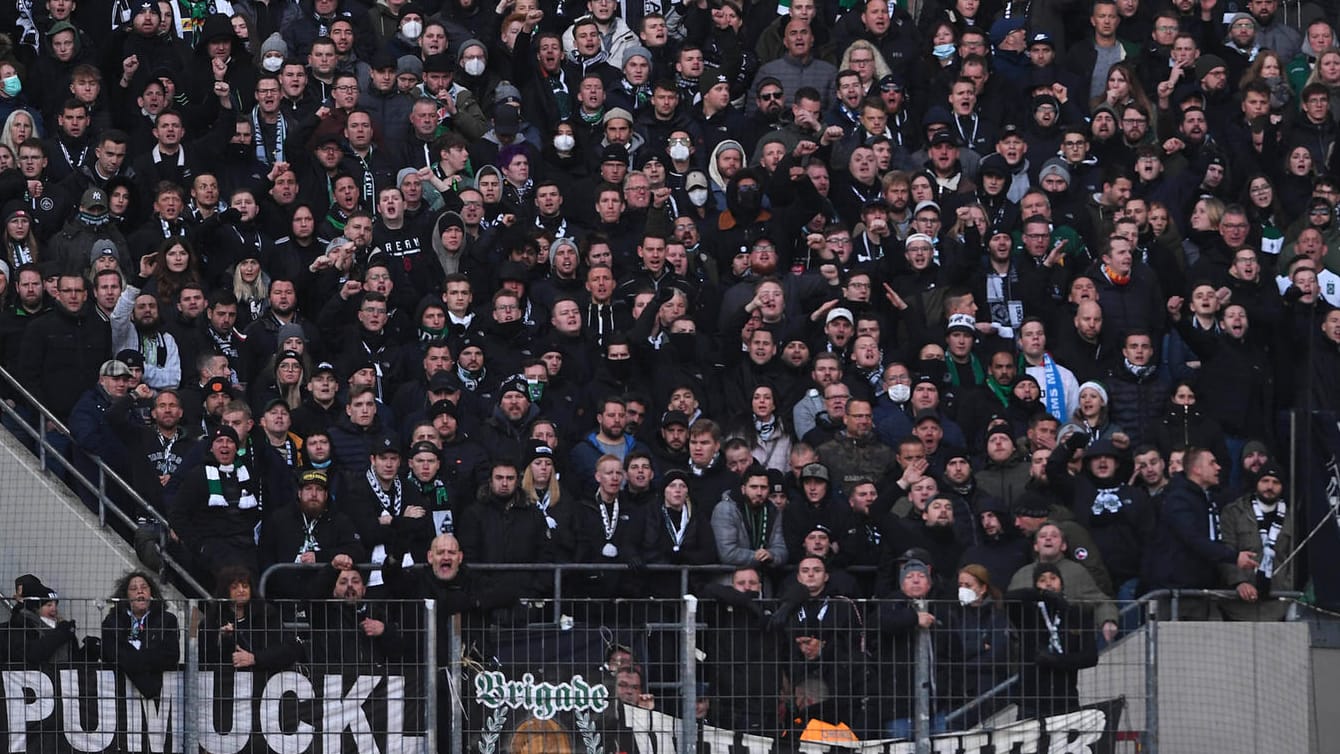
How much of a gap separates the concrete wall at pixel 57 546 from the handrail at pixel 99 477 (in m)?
0.17

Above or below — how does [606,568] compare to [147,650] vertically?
above

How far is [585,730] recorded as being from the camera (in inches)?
606

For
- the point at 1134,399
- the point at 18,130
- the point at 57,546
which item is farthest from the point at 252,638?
the point at 1134,399

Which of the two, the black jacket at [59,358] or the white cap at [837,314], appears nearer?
the black jacket at [59,358]

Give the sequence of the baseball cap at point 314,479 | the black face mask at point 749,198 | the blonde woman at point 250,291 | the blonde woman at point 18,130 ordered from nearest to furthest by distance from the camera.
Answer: the baseball cap at point 314,479, the blonde woman at point 250,291, the blonde woman at point 18,130, the black face mask at point 749,198

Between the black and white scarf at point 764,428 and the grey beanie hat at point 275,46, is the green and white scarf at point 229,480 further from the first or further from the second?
the grey beanie hat at point 275,46

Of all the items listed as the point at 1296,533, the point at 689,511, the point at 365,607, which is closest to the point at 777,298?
the point at 689,511

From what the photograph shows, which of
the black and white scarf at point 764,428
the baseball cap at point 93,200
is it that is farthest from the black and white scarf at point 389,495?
the baseball cap at point 93,200

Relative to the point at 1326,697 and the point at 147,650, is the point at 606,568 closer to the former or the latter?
the point at 147,650

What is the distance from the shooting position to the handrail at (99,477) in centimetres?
1877

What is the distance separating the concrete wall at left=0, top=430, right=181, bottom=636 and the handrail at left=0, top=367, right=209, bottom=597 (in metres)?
0.17

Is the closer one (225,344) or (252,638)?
(252,638)

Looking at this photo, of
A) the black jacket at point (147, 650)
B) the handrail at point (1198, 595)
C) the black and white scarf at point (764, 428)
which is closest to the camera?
the black jacket at point (147, 650)

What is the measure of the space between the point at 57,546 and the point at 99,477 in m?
0.58
